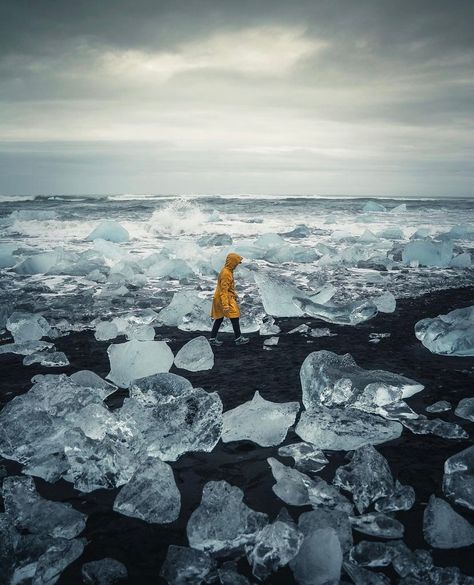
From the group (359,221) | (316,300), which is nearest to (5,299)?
(316,300)

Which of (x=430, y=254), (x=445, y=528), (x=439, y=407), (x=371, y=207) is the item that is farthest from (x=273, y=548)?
(x=371, y=207)

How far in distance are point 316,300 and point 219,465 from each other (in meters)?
3.76

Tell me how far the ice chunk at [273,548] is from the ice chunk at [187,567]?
0.20 meters

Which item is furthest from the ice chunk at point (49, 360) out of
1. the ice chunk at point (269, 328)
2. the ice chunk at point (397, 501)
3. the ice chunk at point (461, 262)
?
the ice chunk at point (461, 262)

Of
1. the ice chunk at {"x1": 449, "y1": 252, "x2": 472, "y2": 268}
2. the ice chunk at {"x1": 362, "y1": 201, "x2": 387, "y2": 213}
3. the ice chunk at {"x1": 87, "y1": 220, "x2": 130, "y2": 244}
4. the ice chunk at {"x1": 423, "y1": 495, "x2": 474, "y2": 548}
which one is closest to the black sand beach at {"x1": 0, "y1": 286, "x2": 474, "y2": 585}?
the ice chunk at {"x1": 423, "y1": 495, "x2": 474, "y2": 548}

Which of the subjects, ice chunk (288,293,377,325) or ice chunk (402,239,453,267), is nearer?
ice chunk (288,293,377,325)

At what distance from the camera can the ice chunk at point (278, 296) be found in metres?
5.71

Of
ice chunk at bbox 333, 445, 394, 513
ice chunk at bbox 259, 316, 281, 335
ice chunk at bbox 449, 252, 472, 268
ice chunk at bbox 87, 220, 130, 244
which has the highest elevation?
ice chunk at bbox 87, 220, 130, 244

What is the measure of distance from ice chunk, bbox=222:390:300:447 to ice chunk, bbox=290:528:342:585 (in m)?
0.93

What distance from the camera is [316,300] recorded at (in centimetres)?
596

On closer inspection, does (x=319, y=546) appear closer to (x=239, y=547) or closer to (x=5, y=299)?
(x=239, y=547)

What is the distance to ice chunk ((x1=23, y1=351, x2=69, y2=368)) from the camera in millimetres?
4070

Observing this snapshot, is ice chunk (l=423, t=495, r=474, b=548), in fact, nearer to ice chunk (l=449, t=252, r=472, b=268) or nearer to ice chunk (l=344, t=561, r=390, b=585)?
ice chunk (l=344, t=561, r=390, b=585)

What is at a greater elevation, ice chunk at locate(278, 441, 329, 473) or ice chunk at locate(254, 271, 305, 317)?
ice chunk at locate(254, 271, 305, 317)
